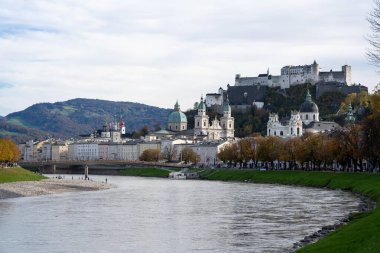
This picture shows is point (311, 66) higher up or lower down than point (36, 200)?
higher up

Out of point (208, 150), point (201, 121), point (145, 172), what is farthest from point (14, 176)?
point (201, 121)

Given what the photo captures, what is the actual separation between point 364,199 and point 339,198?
2.89m

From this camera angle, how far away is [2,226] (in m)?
37.4

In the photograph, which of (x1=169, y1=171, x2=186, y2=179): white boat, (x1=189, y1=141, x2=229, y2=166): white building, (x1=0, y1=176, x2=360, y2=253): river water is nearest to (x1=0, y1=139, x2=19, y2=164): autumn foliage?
(x1=169, y1=171, x2=186, y2=179): white boat

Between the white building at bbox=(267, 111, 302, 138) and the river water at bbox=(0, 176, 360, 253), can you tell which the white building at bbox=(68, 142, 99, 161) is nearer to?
the white building at bbox=(267, 111, 302, 138)

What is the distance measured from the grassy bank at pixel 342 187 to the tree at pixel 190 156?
29.4m

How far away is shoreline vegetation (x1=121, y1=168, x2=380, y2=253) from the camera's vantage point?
24312 mm

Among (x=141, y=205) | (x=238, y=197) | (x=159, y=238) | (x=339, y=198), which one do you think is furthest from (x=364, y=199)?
(x=159, y=238)

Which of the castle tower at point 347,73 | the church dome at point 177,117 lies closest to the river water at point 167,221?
the castle tower at point 347,73

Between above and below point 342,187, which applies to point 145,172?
above

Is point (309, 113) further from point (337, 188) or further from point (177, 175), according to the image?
point (337, 188)

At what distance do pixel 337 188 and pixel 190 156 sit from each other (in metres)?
73.2

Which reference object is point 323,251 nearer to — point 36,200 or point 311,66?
point 36,200

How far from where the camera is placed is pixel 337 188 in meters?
66.4
